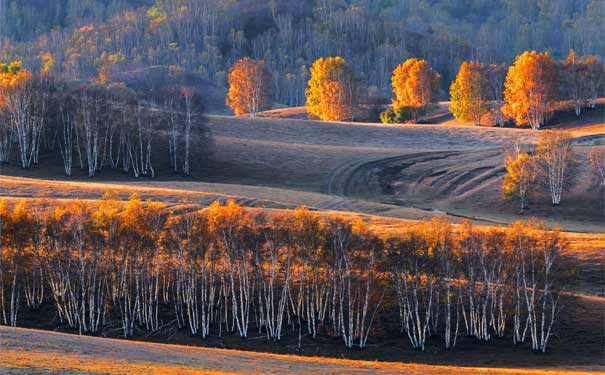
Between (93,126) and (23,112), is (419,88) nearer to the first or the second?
(93,126)

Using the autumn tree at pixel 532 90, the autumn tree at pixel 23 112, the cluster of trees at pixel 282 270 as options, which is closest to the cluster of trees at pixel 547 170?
the cluster of trees at pixel 282 270

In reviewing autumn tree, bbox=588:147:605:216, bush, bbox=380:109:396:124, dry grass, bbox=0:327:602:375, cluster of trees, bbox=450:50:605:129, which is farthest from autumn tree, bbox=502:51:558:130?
dry grass, bbox=0:327:602:375

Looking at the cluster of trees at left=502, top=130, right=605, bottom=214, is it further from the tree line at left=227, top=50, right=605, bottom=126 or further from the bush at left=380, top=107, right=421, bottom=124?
the bush at left=380, top=107, right=421, bottom=124

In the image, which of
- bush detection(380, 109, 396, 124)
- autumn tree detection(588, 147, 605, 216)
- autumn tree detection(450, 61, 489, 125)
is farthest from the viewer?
bush detection(380, 109, 396, 124)

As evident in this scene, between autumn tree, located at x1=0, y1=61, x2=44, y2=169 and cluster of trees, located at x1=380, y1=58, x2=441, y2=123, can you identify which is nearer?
autumn tree, located at x1=0, y1=61, x2=44, y2=169

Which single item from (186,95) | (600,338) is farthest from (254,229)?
(186,95)

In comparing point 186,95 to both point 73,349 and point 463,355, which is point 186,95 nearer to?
point 463,355
